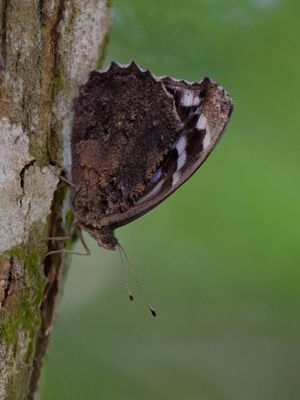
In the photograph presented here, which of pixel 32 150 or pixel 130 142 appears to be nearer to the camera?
pixel 32 150

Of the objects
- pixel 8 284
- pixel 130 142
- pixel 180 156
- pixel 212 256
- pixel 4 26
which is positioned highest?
pixel 4 26

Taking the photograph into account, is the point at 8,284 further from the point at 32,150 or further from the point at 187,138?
the point at 187,138

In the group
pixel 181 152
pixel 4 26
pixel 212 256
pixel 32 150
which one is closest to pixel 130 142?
pixel 181 152

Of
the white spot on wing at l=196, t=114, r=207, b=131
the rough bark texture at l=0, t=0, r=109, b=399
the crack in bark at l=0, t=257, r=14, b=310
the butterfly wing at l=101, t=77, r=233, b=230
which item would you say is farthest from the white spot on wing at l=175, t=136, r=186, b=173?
the crack in bark at l=0, t=257, r=14, b=310

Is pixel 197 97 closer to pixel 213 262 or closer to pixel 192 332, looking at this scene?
pixel 213 262

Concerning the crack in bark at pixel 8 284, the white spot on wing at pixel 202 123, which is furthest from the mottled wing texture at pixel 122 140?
the crack in bark at pixel 8 284

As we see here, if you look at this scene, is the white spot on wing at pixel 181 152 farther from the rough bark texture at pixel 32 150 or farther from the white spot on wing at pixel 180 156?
the rough bark texture at pixel 32 150
